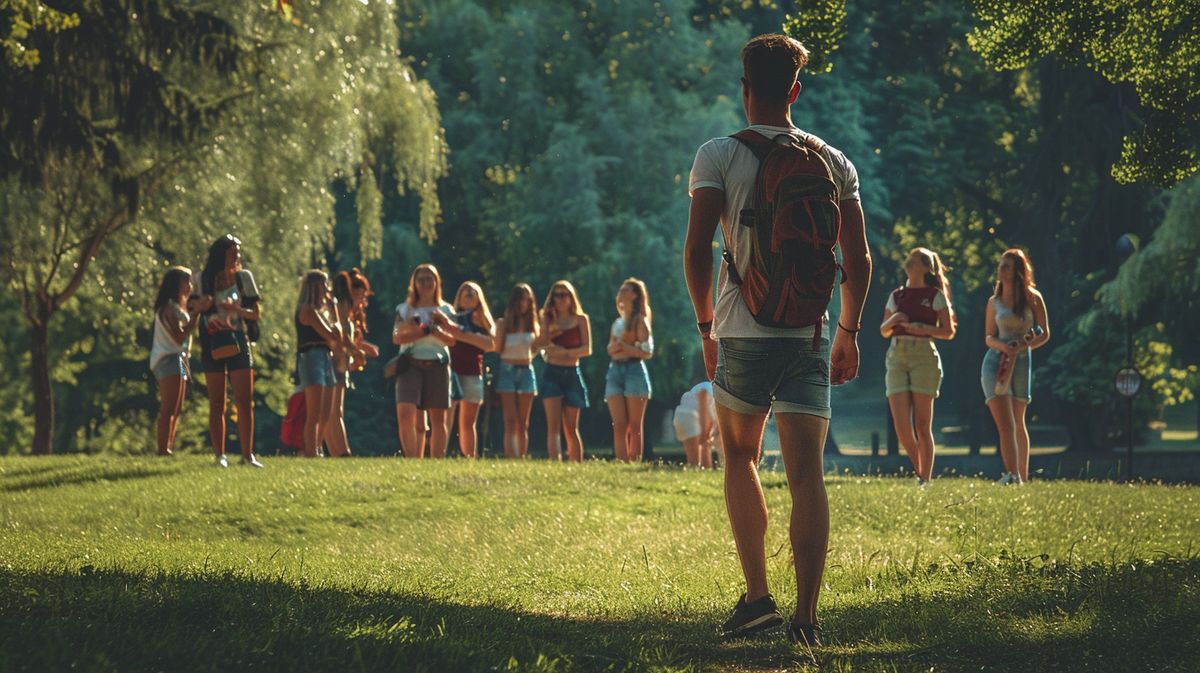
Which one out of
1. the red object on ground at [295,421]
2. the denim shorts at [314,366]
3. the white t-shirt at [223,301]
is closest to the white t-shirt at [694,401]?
the denim shorts at [314,366]

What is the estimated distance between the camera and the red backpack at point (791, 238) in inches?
255

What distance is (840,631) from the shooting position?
7.14m

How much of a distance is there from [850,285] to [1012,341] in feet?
27.5

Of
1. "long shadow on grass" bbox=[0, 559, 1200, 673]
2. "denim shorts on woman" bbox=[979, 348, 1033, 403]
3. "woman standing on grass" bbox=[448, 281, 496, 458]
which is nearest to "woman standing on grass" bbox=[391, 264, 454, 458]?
"woman standing on grass" bbox=[448, 281, 496, 458]

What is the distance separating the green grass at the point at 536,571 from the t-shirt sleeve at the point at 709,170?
6.24 feet

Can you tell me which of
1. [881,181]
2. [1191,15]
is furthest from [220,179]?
[881,181]

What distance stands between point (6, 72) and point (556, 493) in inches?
396

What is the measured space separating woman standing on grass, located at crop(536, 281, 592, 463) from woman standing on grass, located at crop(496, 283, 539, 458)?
0.59 ft

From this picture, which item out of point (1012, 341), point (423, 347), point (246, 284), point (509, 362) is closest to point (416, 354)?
point (423, 347)

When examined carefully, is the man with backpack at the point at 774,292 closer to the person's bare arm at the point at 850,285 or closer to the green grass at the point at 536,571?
the person's bare arm at the point at 850,285

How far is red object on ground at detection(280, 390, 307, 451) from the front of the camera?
17.8 meters

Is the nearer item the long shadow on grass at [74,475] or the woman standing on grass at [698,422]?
the long shadow on grass at [74,475]

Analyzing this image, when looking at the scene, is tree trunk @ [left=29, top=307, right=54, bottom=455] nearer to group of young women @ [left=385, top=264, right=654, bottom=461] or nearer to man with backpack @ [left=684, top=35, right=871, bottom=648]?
group of young women @ [left=385, top=264, right=654, bottom=461]

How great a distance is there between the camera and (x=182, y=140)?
21672mm
